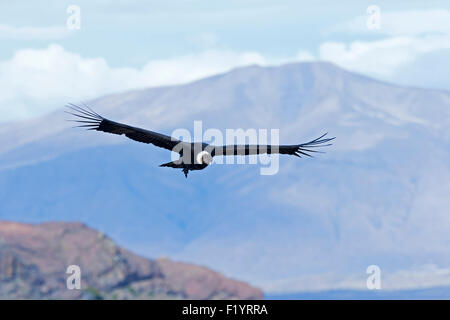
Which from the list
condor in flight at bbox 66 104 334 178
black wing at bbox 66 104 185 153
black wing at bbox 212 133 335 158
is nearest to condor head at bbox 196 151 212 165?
condor in flight at bbox 66 104 334 178

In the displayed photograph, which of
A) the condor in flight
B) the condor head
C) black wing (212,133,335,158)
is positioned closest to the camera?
the condor head

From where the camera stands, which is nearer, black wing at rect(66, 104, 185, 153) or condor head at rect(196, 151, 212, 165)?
condor head at rect(196, 151, 212, 165)

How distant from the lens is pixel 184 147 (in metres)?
32.1

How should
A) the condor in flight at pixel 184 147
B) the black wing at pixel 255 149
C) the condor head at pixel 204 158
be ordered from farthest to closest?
the black wing at pixel 255 149, the condor in flight at pixel 184 147, the condor head at pixel 204 158

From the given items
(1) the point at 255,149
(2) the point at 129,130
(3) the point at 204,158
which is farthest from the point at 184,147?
(1) the point at 255,149

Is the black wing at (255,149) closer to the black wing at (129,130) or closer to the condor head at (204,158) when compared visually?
the condor head at (204,158)

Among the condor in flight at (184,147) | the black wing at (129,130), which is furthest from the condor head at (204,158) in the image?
the black wing at (129,130)

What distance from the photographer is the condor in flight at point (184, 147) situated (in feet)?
103

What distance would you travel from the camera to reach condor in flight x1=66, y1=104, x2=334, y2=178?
3145cm

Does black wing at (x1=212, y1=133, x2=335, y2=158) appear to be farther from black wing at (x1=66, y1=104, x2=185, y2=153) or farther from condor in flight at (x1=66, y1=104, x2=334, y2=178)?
black wing at (x1=66, y1=104, x2=185, y2=153)

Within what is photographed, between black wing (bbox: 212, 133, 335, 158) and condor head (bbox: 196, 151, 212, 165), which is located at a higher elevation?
black wing (bbox: 212, 133, 335, 158)

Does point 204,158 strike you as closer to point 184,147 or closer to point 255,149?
point 184,147
